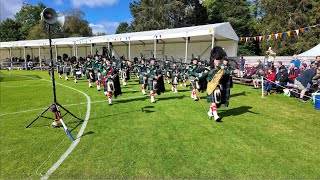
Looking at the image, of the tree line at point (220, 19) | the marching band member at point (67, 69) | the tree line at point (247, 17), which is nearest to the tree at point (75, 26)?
the tree line at point (220, 19)

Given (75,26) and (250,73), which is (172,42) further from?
(75,26)

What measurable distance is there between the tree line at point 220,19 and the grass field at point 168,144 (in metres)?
20.6

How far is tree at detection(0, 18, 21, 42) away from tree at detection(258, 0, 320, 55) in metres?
61.0

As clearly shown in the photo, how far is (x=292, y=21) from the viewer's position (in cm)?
2508

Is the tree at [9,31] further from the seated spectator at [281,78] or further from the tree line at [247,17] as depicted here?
the seated spectator at [281,78]

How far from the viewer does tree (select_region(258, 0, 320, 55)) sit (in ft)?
78.6

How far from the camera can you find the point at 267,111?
803 cm

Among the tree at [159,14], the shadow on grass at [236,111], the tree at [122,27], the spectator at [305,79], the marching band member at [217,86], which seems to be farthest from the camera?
the tree at [122,27]

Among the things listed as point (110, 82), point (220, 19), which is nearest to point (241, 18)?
point (220, 19)

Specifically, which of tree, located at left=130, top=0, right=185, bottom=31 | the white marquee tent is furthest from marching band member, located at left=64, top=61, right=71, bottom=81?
tree, located at left=130, top=0, right=185, bottom=31

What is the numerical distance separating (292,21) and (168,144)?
25793 millimetres

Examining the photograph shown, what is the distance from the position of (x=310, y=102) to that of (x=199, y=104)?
4468 mm

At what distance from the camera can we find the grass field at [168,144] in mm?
3875

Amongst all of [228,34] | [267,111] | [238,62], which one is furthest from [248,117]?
[228,34]
